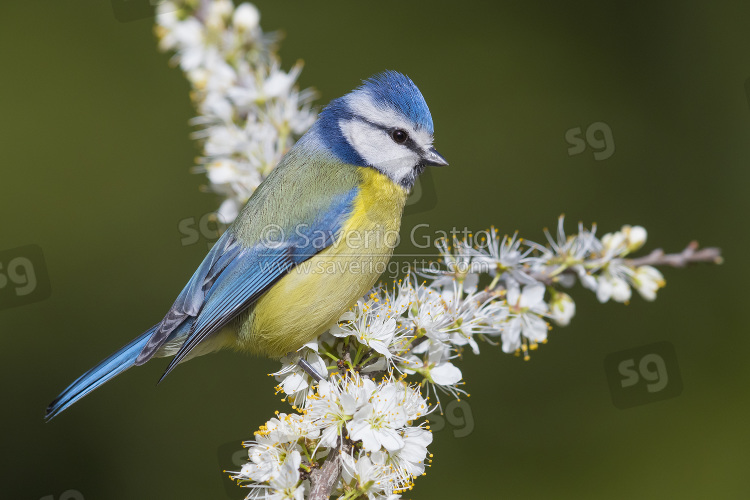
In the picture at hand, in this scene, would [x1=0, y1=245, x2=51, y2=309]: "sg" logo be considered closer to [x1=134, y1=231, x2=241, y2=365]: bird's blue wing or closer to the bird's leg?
[x1=134, y1=231, x2=241, y2=365]: bird's blue wing

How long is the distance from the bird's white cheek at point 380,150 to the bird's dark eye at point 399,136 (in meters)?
0.01

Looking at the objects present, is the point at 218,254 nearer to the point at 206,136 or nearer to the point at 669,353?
the point at 206,136

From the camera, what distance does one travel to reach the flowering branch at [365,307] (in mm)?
1801

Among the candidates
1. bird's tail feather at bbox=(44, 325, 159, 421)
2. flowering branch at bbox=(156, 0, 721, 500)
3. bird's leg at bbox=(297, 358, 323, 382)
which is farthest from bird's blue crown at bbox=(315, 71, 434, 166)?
bird's tail feather at bbox=(44, 325, 159, 421)

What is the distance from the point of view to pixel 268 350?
232cm

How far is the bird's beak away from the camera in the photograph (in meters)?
2.49

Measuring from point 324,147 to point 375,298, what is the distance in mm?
643

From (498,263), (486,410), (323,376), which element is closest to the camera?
(323,376)

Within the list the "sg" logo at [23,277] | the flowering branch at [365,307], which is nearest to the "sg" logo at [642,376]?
the flowering branch at [365,307]

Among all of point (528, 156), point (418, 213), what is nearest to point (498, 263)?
point (418, 213)

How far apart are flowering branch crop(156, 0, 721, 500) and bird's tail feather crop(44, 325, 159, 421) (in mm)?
457

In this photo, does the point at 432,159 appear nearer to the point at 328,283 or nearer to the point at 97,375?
the point at 328,283

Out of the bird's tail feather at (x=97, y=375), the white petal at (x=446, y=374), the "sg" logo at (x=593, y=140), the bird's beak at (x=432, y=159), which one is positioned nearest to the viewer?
the white petal at (x=446, y=374)

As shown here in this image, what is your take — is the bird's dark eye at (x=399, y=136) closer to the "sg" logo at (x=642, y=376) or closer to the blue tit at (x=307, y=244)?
the blue tit at (x=307, y=244)
